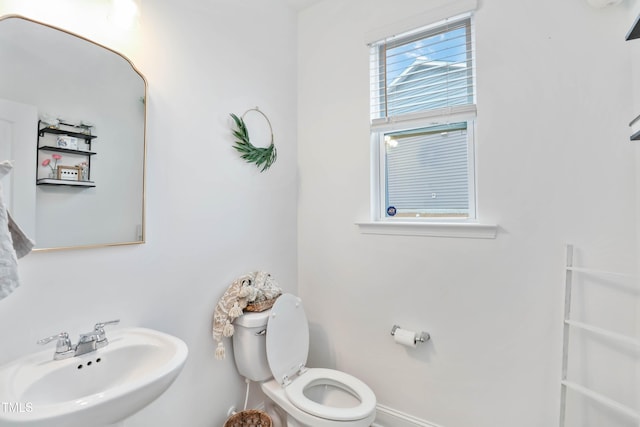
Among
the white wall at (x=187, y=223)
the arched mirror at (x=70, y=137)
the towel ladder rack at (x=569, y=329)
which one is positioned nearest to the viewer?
the arched mirror at (x=70, y=137)

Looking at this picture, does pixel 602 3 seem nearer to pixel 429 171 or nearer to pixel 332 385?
pixel 429 171

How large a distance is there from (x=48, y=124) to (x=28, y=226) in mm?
353

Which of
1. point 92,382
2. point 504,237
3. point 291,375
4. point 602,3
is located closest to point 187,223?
point 92,382

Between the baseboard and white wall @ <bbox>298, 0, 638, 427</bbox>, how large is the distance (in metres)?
0.04

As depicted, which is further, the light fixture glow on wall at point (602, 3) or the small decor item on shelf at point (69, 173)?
the light fixture glow on wall at point (602, 3)

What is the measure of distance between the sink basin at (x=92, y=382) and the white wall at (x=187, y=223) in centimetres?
11

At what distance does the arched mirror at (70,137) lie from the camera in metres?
0.92

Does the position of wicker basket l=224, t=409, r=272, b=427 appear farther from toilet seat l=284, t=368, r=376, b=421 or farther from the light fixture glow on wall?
the light fixture glow on wall

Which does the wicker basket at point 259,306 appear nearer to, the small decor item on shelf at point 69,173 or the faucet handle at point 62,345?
the faucet handle at point 62,345

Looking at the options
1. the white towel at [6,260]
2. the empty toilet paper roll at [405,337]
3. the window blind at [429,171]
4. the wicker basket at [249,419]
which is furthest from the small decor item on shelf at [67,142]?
the empty toilet paper roll at [405,337]

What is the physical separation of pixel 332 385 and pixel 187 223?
121 cm

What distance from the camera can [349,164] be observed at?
73.9 inches

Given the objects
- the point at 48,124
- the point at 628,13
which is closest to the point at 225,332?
the point at 48,124

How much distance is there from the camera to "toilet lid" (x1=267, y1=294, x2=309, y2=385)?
1.51m
